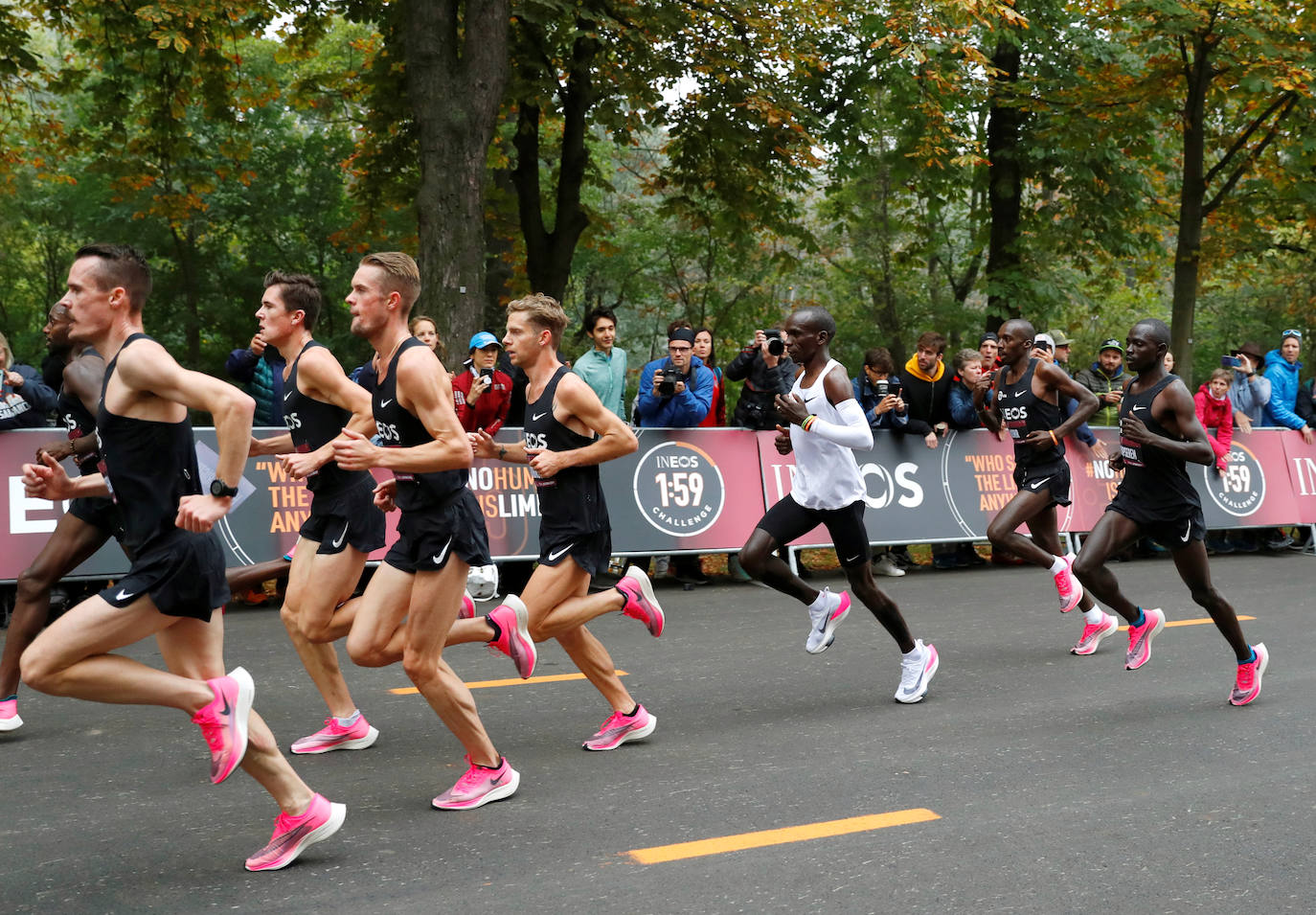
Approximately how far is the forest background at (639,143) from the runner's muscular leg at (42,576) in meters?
5.97

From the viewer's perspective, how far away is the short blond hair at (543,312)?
584 centimetres

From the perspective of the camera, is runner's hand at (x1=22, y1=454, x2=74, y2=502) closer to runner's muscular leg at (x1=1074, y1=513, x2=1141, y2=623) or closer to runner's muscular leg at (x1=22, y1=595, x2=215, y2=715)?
runner's muscular leg at (x1=22, y1=595, x2=215, y2=715)

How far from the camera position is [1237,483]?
571 inches

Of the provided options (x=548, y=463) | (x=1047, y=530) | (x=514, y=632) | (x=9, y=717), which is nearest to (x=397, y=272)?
(x=548, y=463)

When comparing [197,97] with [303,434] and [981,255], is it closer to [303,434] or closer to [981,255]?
[303,434]

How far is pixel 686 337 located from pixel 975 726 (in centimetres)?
565

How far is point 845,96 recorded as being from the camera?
56.9 ft

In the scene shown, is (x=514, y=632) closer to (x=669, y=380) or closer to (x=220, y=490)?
(x=220, y=490)

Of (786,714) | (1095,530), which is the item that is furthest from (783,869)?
(1095,530)

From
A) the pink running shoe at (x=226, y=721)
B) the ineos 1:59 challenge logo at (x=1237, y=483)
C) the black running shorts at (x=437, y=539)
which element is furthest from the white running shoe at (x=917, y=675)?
the ineos 1:59 challenge logo at (x=1237, y=483)

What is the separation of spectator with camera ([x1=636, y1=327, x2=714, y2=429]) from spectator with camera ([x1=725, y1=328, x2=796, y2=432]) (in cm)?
A: 32

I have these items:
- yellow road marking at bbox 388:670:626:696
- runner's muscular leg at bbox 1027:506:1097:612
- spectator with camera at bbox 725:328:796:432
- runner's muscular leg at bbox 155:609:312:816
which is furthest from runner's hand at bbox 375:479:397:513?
spectator with camera at bbox 725:328:796:432

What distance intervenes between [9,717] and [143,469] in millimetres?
2734

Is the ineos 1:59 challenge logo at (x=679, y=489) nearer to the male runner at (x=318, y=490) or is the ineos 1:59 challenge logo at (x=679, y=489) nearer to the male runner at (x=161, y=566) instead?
the male runner at (x=318, y=490)
